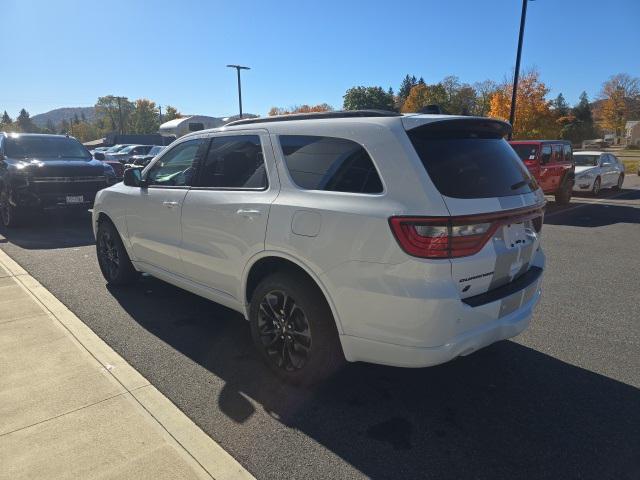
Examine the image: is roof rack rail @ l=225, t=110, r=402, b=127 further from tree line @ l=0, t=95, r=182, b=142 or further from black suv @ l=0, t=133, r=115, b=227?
tree line @ l=0, t=95, r=182, b=142

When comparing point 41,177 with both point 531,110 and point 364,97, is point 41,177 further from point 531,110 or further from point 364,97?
point 364,97

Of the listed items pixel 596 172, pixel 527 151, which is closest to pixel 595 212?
pixel 527 151

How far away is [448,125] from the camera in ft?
9.04

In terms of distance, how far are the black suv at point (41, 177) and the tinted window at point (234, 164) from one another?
21.6 ft

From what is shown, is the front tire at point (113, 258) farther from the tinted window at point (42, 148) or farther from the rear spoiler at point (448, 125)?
the tinted window at point (42, 148)

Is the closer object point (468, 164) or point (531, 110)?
point (468, 164)

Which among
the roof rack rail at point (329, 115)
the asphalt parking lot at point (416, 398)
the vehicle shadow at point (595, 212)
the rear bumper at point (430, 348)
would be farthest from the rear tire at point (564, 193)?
the roof rack rail at point (329, 115)

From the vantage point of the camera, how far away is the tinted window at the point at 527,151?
1205 centimetres

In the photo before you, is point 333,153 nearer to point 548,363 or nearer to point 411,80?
point 548,363

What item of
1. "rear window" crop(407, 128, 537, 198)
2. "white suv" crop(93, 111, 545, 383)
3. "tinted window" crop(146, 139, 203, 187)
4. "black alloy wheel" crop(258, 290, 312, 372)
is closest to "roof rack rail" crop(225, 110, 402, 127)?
"white suv" crop(93, 111, 545, 383)

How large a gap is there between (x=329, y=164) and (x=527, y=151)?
35.9 ft

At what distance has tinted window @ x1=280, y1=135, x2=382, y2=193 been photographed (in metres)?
2.68

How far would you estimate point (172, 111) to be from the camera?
394ft

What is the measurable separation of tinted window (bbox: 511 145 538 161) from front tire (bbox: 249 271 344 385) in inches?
426
